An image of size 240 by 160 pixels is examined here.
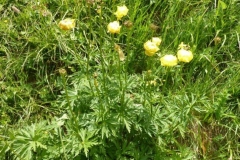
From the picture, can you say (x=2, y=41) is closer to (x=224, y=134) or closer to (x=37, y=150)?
(x=37, y=150)

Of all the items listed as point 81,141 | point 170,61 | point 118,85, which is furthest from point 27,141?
point 170,61

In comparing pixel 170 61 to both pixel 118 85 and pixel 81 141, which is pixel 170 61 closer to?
pixel 118 85

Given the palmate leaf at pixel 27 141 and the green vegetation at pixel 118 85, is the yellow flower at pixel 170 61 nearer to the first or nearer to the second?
the green vegetation at pixel 118 85

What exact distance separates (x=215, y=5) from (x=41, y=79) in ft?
3.52

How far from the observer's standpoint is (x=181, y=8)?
2.18 meters

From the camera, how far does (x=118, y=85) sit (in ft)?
5.42

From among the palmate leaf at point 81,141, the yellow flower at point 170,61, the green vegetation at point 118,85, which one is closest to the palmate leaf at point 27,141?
the green vegetation at point 118,85

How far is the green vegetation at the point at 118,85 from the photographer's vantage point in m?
1.62

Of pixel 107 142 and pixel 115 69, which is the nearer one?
pixel 107 142

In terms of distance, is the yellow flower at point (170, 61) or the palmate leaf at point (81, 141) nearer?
the yellow flower at point (170, 61)

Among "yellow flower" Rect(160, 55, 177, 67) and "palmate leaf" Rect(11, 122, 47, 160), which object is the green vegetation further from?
"yellow flower" Rect(160, 55, 177, 67)

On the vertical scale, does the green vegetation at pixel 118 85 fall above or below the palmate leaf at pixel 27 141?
above

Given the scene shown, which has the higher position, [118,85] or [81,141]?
[118,85]

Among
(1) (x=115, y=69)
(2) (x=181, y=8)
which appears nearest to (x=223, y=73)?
(2) (x=181, y=8)
